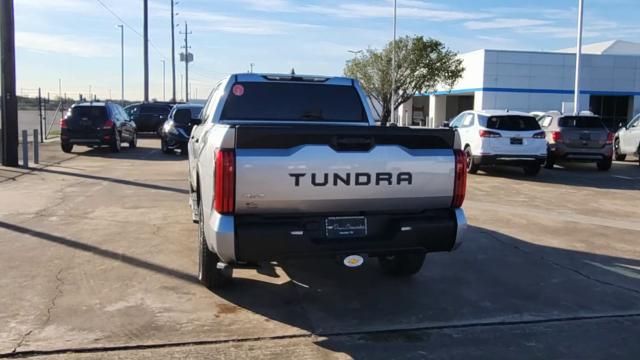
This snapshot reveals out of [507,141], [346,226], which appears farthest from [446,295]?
[507,141]

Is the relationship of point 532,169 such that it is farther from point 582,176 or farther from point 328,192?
point 328,192

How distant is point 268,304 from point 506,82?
153 feet

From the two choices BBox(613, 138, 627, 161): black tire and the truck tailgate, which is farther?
BBox(613, 138, 627, 161): black tire

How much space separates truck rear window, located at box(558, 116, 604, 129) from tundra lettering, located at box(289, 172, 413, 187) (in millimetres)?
14494

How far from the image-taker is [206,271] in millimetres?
5812

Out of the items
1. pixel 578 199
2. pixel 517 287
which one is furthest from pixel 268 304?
pixel 578 199

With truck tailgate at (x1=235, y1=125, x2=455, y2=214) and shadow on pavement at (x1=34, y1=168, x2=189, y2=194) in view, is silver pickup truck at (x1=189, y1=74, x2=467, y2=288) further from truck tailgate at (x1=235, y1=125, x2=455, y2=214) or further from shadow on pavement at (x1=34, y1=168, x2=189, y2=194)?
shadow on pavement at (x1=34, y1=168, x2=189, y2=194)

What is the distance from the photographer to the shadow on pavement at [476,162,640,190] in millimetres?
15362

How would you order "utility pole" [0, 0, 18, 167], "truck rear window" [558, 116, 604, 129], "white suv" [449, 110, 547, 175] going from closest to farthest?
"white suv" [449, 110, 547, 175]
"utility pole" [0, 0, 18, 167]
"truck rear window" [558, 116, 604, 129]

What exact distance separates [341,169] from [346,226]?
0.49 metres

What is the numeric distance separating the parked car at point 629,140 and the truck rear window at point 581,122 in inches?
119

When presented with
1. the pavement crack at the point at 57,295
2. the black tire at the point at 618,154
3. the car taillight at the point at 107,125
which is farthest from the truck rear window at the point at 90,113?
the black tire at the point at 618,154

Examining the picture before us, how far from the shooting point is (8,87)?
644 inches

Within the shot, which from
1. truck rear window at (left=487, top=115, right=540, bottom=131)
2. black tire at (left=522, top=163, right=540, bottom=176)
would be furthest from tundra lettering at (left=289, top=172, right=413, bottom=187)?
black tire at (left=522, top=163, right=540, bottom=176)
